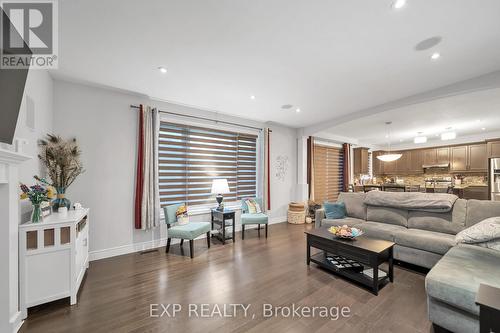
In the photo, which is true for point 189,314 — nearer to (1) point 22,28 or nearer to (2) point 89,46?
(2) point 89,46

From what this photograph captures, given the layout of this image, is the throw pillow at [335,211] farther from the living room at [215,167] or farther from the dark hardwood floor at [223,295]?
the dark hardwood floor at [223,295]

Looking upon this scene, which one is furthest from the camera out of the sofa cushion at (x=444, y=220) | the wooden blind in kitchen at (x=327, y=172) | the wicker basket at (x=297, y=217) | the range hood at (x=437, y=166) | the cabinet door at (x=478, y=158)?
the range hood at (x=437, y=166)

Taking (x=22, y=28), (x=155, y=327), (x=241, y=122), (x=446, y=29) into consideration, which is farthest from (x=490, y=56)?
(x=22, y=28)

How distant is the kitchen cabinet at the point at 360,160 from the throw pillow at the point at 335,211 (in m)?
4.66

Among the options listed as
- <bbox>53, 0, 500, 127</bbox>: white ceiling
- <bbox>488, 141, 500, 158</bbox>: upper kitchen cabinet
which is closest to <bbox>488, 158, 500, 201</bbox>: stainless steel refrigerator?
<bbox>488, 141, 500, 158</bbox>: upper kitchen cabinet

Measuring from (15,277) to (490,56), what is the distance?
221 inches

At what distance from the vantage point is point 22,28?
190 centimetres

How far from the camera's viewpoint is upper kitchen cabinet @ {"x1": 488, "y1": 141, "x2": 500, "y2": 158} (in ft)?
17.6

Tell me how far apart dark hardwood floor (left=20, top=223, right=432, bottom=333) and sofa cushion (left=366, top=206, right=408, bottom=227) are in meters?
0.82

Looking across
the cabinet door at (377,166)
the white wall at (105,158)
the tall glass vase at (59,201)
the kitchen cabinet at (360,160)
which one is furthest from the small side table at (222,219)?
the cabinet door at (377,166)

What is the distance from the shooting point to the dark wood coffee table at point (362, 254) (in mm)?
2248

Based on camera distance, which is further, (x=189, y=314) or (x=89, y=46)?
(x=89, y=46)

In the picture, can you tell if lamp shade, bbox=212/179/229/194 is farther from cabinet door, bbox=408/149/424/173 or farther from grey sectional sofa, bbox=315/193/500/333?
cabinet door, bbox=408/149/424/173

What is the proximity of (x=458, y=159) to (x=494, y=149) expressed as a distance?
1414 millimetres
